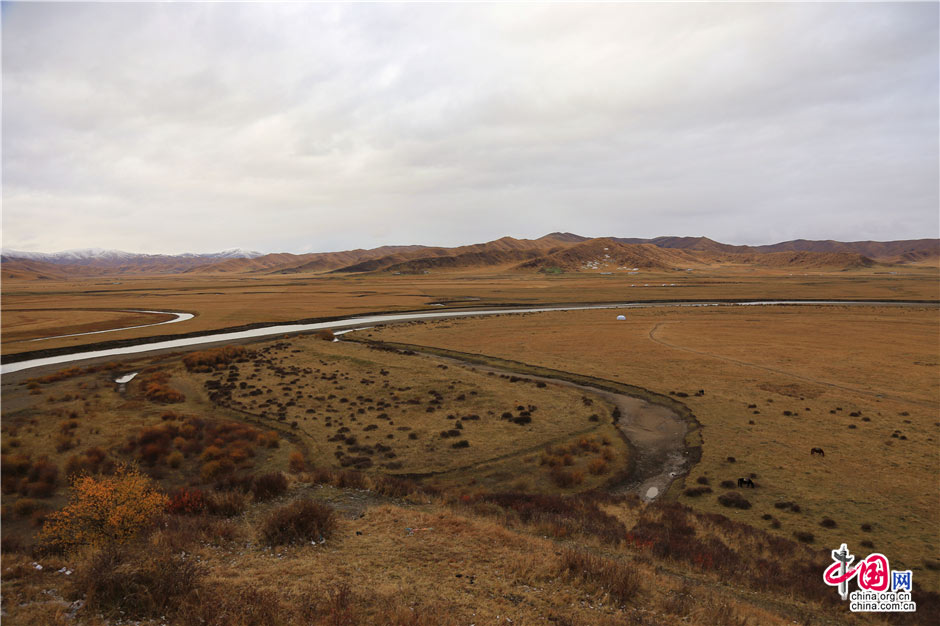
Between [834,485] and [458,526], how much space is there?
16.5 metres

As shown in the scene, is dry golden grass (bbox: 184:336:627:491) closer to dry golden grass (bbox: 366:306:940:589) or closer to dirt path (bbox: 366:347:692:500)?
dirt path (bbox: 366:347:692:500)

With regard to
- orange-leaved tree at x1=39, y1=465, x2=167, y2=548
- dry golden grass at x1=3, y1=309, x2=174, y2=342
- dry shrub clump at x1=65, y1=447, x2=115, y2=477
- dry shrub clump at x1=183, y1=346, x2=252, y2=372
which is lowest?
dry shrub clump at x1=65, y1=447, x2=115, y2=477

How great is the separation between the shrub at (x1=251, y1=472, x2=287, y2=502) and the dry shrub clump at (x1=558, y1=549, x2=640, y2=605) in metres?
10.5

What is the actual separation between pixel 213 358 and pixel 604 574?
41872 millimetres

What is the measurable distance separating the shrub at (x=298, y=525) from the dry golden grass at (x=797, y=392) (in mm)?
14073

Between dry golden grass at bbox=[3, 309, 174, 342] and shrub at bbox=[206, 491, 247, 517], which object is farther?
dry golden grass at bbox=[3, 309, 174, 342]

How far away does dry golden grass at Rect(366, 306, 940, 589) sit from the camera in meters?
15.9

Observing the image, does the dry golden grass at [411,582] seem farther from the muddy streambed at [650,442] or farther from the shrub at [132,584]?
the muddy streambed at [650,442]

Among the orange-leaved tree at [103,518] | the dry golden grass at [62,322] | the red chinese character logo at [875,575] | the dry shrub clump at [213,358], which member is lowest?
the red chinese character logo at [875,575]

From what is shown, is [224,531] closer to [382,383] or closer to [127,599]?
[127,599]

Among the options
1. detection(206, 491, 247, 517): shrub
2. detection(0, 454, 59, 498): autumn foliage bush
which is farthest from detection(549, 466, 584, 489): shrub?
detection(0, 454, 59, 498): autumn foliage bush

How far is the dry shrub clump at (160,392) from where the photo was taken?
29.5 meters

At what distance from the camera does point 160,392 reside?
3000cm

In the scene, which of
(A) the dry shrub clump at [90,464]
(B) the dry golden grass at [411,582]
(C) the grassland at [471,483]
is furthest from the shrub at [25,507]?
(B) the dry golden grass at [411,582]
